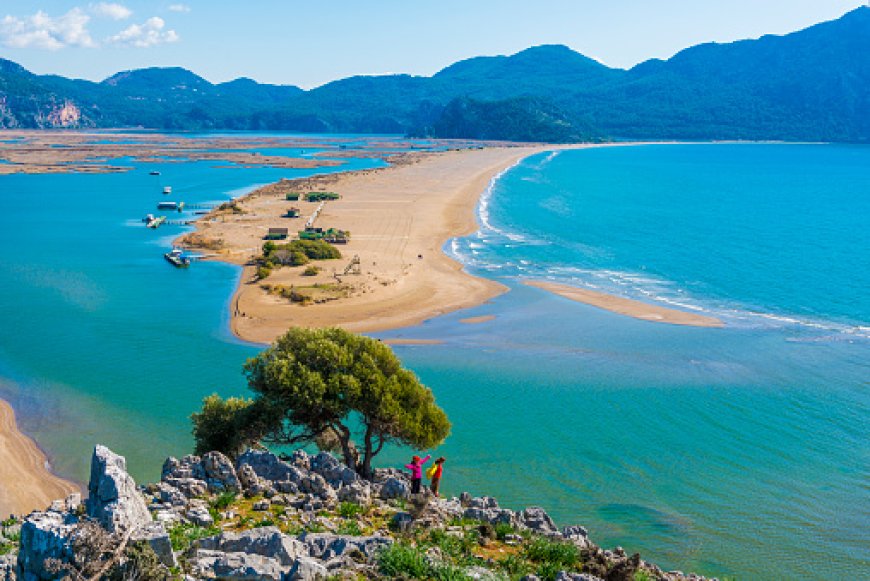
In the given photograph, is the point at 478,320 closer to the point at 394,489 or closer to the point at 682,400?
the point at 682,400

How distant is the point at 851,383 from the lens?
4225 cm

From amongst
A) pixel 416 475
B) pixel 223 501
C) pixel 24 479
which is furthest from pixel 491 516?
pixel 24 479

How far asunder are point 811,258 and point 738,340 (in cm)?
3582

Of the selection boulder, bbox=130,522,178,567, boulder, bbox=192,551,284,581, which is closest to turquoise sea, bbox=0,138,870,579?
→ boulder, bbox=192,551,284,581

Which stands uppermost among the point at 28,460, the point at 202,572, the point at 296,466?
the point at 202,572

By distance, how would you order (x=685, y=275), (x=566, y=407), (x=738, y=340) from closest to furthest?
(x=566, y=407) → (x=738, y=340) → (x=685, y=275)

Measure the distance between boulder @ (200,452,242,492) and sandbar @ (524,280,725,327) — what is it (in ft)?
135

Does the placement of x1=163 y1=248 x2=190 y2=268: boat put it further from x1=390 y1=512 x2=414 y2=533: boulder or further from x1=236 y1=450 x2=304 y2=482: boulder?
x1=390 y1=512 x2=414 y2=533: boulder

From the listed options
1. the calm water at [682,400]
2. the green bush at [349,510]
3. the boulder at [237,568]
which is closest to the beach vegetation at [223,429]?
the green bush at [349,510]

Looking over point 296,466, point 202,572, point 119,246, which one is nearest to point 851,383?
point 296,466

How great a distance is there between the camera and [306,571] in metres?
13.5

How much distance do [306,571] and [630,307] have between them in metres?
49.5

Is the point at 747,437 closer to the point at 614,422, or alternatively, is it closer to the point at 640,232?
the point at 614,422

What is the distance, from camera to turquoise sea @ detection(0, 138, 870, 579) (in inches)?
1125
